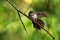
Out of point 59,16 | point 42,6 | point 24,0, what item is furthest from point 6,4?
point 59,16

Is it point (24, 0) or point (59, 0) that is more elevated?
point (24, 0)

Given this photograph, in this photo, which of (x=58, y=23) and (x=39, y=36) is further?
(x=58, y=23)

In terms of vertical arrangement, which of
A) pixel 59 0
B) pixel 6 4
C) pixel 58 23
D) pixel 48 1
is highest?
pixel 6 4

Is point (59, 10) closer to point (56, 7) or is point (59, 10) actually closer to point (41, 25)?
point (56, 7)

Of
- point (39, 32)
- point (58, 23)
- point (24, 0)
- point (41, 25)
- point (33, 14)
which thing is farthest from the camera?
point (58, 23)

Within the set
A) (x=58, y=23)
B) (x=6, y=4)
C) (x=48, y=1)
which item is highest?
(x=6, y=4)

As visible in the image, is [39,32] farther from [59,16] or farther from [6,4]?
[59,16]

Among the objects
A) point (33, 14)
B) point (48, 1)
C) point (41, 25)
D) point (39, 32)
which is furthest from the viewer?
point (48, 1)

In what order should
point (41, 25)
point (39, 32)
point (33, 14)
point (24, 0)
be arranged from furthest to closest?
point (24, 0), point (39, 32), point (33, 14), point (41, 25)

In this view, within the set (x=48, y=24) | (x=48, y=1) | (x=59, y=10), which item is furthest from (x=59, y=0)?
(x=48, y=24)

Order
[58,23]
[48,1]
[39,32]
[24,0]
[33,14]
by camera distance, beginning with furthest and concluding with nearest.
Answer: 1. [58,23]
2. [24,0]
3. [48,1]
4. [39,32]
5. [33,14]
